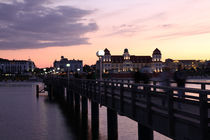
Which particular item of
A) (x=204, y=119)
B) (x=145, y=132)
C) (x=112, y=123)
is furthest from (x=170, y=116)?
(x=112, y=123)

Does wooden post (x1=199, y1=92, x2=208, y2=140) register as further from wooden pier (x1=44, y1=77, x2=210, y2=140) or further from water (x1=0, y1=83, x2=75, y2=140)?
water (x1=0, y1=83, x2=75, y2=140)

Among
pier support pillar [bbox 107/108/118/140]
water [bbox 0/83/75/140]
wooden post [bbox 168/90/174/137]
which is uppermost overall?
wooden post [bbox 168/90/174/137]

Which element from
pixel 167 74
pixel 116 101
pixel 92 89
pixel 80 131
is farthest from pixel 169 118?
pixel 80 131

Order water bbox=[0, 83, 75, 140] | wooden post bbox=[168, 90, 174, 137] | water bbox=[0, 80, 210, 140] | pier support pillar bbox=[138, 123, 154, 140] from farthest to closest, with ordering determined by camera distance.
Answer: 1. water bbox=[0, 83, 75, 140]
2. water bbox=[0, 80, 210, 140]
3. pier support pillar bbox=[138, 123, 154, 140]
4. wooden post bbox=[168, 90, 174, 137]

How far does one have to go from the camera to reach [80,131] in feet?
81.9

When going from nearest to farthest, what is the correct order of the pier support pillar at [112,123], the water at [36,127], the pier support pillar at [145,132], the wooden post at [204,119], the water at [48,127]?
the wooden post at [204,119] → the pier support pillar at [145,132] → the pier support pillar at [112,123] → the water at [48,127] → the water at [36,127]

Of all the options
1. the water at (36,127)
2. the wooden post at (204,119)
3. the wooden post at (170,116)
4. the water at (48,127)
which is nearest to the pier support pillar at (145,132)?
the wooden post at (170,116)

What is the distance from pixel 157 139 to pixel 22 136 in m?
10.6

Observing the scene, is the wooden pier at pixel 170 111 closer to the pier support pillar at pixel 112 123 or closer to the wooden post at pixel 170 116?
the wooden post at pixel 170 116

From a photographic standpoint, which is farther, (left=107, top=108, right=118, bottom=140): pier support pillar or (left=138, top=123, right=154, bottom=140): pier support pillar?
(left=107, top=108, right=118, bottom=140): pier support pillar

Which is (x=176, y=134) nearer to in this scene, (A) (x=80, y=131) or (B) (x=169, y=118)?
(B) (x=169, y=118)


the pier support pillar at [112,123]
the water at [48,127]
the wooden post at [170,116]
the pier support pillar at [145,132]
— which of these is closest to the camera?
the wooden post at [170,116]

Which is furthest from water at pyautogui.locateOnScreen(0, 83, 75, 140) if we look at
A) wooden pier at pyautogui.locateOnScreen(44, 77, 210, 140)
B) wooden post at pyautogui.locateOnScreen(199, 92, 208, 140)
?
wooden post at pyautogui.locateOnScreen(199, 92, 208, 140)

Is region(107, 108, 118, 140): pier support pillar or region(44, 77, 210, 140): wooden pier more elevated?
region(44, 77, 210, 140): wooden pier
